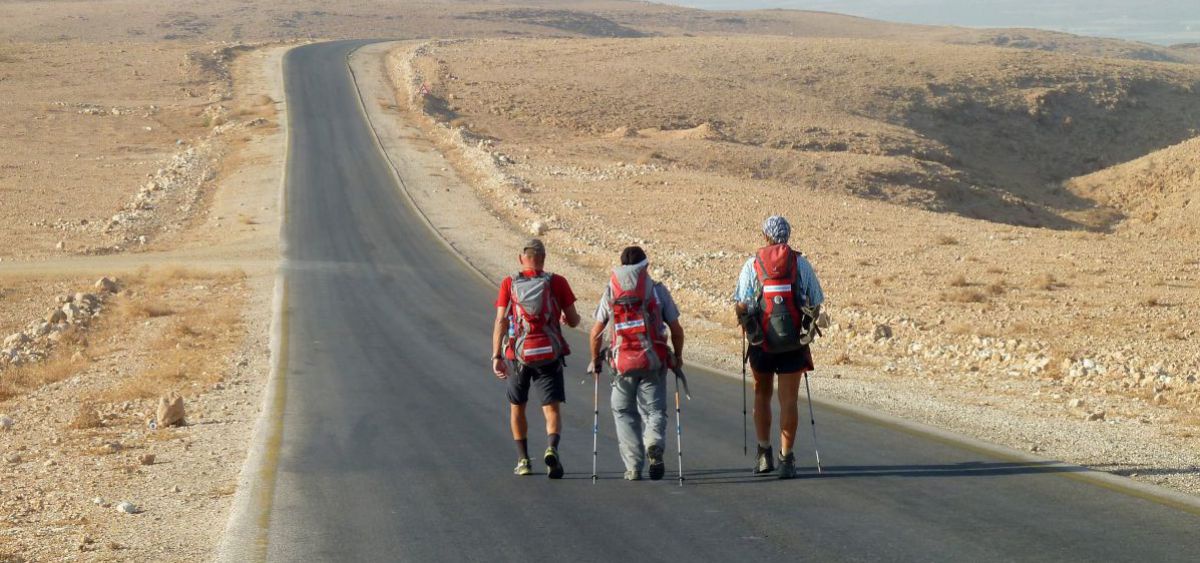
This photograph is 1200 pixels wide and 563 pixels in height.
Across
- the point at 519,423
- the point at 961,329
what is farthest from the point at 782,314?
the point at 961,329

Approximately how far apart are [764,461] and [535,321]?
2.17 m

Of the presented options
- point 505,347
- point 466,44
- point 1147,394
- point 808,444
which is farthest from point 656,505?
point 466,44

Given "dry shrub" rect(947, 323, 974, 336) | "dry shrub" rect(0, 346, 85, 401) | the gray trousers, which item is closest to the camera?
the gray trousers

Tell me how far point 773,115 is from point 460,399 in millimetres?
46308

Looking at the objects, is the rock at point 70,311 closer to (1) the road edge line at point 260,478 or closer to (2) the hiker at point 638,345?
(1) the road edge line at point 260,478

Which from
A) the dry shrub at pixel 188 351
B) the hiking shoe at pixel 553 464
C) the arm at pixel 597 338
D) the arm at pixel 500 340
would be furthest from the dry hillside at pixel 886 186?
the dry shrub at pixel 188 351

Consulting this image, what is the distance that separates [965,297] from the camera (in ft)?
70.9

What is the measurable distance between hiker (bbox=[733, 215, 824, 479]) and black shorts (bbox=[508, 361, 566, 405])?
5.00 ft

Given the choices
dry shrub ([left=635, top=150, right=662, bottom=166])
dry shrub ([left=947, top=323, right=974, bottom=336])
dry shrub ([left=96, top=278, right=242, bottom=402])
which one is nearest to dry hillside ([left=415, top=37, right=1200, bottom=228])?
dry shrub ([left=635, top=150, right=662, bottom=166])

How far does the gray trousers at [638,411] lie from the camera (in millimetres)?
9039

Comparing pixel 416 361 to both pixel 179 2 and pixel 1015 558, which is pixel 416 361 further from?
pixel 179 2

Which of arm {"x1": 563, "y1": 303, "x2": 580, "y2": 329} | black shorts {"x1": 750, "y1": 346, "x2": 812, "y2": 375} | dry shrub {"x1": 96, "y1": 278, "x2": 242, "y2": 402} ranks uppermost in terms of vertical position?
arm {"x1": 563, "y1": 303, "x2": 580, "y2": 329}

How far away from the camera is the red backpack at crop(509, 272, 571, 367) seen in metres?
9.11

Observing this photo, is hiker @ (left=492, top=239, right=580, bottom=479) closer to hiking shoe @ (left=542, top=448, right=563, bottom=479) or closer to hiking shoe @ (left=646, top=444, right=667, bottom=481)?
hiking shoe @ (left=542, top=448, right=563, bottom=479)
